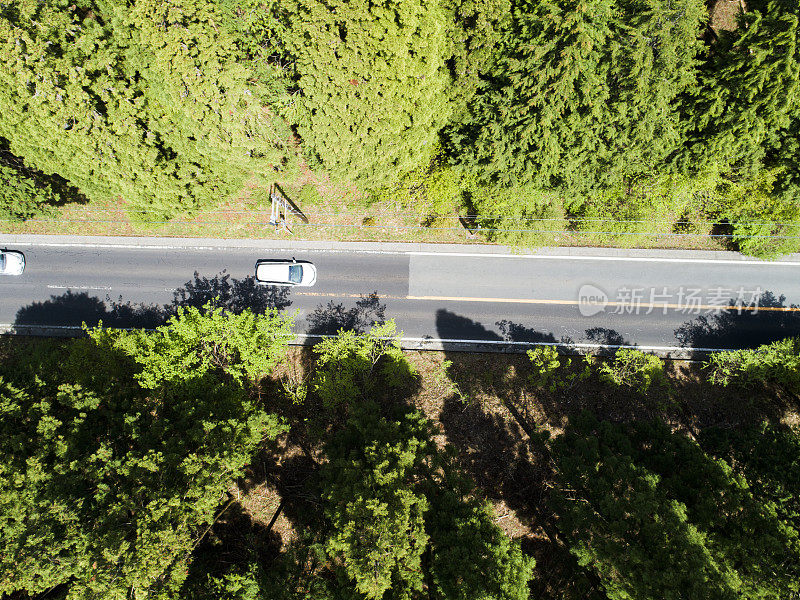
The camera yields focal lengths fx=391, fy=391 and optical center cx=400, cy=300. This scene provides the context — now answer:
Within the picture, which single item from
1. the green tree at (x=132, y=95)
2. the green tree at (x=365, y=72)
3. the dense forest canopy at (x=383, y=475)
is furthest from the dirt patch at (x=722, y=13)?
the green tree at (x=132, y=95)

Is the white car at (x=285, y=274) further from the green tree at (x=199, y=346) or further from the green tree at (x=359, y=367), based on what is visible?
the green tree at (x=359, y=367)

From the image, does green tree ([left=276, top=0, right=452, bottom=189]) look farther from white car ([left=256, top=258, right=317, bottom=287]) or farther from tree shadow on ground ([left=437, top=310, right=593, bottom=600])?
tree shadow on ground ([left=437, top=310, right=593, bottom=600])

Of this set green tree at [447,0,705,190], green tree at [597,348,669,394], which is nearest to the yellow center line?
green tree at [597,348,669,394]

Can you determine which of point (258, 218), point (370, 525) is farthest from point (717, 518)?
point (258, 218)

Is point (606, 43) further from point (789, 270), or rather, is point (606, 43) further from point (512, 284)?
point (789, 270)

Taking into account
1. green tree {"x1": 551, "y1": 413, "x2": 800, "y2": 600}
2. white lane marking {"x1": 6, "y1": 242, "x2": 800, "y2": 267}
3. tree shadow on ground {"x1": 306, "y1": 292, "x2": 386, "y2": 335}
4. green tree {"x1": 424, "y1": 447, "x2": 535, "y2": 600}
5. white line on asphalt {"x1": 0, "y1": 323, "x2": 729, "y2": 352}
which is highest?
white lane marking {"x1": 6, "y1": 242, "x2": 800, "y2": 267}
